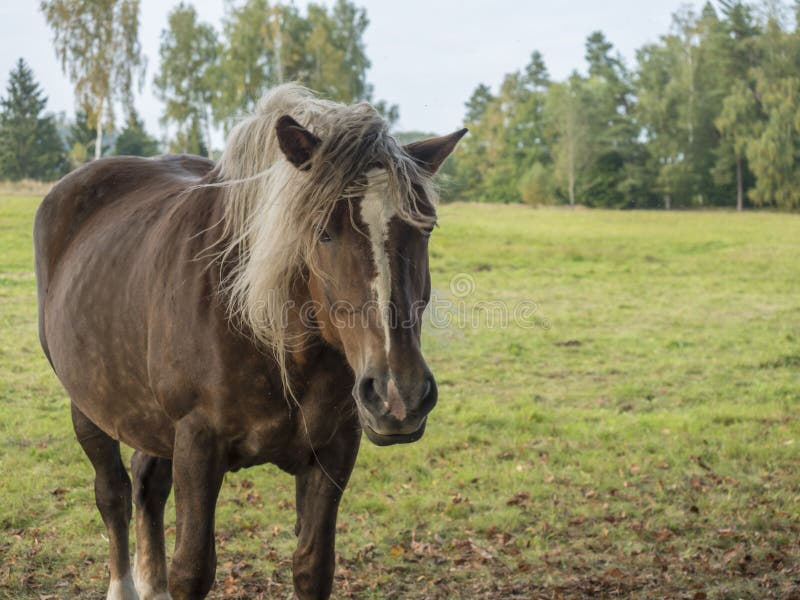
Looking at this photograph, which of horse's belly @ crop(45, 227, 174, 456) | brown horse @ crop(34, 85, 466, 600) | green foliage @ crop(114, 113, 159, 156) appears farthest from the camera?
green foliage @ crop(114, 113, 159, 156)

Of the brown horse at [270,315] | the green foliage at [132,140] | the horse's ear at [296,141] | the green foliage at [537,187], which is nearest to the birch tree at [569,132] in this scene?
the green foliage at [537,187]

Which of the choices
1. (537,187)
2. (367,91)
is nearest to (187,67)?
(367,91)

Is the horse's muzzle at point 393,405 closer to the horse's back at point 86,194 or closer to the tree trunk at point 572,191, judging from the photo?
the horse's back at point 86,194

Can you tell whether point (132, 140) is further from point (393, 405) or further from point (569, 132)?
point (393, 405)

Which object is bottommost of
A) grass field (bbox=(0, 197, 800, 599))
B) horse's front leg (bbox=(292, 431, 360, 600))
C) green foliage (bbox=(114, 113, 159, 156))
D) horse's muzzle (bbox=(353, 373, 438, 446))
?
grass field (bbox=(0, 197, 800, 599))

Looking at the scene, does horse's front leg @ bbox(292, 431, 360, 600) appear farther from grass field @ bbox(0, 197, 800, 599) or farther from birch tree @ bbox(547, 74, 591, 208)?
birch tree @ bbox(547, 74, 591, 208)

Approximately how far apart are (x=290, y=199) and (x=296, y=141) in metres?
0.17

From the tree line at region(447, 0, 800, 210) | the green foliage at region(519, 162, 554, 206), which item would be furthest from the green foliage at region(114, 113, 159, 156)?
the green foliage at region(519, 162, 554, 206)

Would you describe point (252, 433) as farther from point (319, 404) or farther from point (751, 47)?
point (751, 47)

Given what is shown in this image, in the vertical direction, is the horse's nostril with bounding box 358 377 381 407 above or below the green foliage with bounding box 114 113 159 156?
below

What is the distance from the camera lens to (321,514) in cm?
299

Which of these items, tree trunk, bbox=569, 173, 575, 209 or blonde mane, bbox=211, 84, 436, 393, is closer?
blonde mane, bbox=211, 84, 436, 393

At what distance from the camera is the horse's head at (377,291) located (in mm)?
2197

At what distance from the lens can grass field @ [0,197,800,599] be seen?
186 inches
